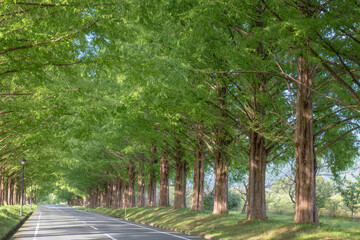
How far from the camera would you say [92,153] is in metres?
39.1

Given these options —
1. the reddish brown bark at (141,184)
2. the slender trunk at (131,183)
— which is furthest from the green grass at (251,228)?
the slender trunk at (131,183)

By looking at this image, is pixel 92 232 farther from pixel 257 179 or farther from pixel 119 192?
pixel 119 192

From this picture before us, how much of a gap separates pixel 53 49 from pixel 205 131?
14401 mm

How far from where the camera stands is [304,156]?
13.9 m

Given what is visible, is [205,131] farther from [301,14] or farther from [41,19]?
[41,19]

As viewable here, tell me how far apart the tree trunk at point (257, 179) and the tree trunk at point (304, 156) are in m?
3.61

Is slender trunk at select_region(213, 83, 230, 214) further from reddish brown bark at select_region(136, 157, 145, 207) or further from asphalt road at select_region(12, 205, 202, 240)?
reddish brown bark at select_region(136, 157, 145, 207)

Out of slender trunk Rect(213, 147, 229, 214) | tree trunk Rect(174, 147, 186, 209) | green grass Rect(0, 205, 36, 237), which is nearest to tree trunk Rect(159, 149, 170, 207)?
tree trunk Rect(174, 147, 186, 209)

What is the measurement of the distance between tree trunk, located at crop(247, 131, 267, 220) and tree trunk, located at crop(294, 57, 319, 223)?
11.8ft

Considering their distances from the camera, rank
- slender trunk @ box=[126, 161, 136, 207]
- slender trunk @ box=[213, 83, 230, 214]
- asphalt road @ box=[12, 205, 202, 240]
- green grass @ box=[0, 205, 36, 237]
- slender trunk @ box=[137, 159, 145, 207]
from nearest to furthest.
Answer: asphalt road @ box=[12, 205, 202, 240], green grass @ box=[0, 205, 36, 237], slender trunk @ box=[213, 83, 230, 214], slender trunk @ box=[137, 159, 145, 207], slender trunk @ box=[126, 161, 136, 207]

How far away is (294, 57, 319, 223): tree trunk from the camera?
533 inches

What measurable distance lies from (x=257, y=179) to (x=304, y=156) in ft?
14.2

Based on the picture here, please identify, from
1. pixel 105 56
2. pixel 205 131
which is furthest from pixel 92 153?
pixel 105 56

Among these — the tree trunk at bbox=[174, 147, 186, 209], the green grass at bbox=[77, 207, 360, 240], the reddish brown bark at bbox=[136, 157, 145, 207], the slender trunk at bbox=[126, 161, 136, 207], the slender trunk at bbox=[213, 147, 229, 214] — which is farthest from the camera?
the slender trunk at bbox=[126, 161, 136, 207]
